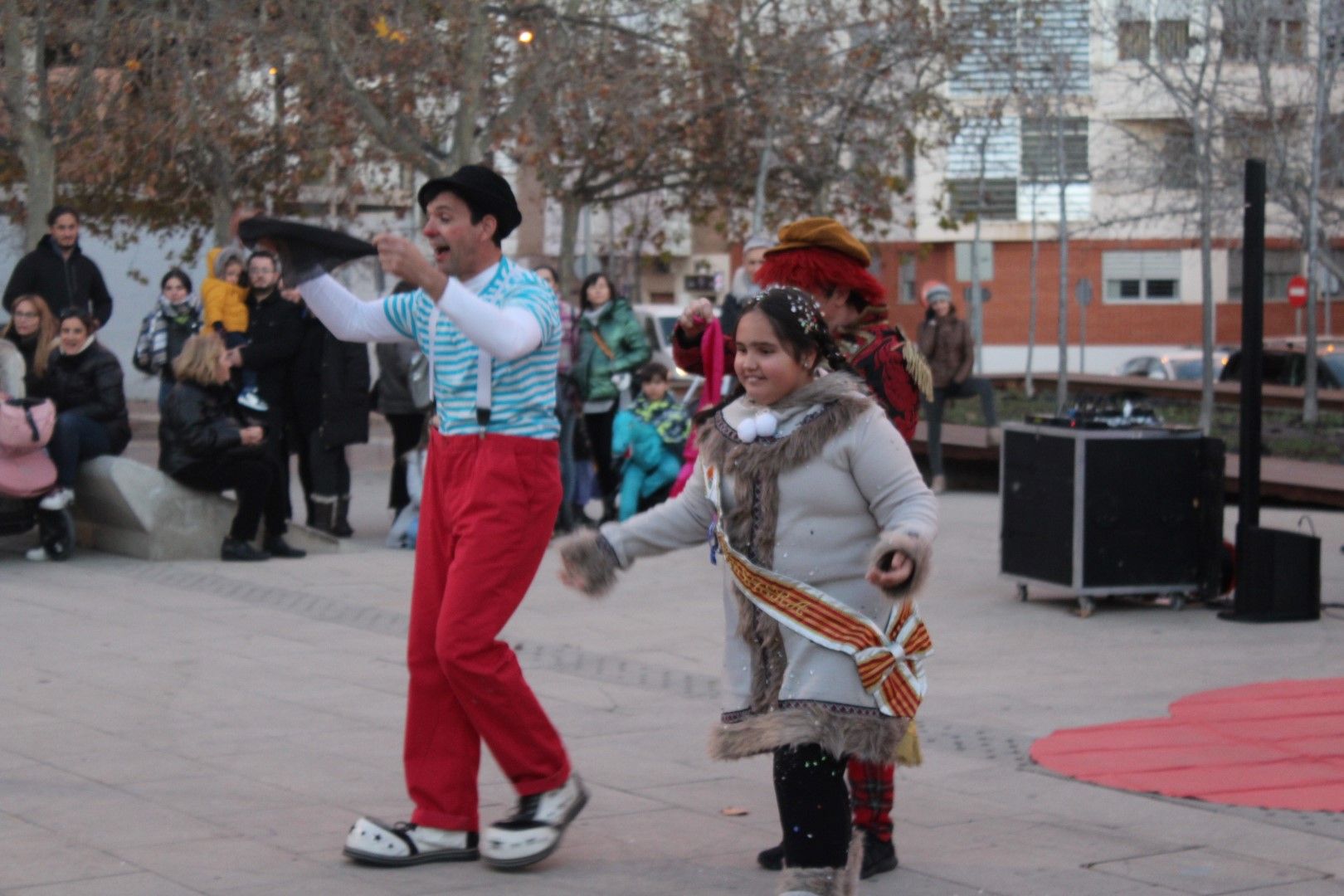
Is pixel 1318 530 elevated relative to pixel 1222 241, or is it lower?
lower

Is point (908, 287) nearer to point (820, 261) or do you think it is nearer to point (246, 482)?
point (246, 482)

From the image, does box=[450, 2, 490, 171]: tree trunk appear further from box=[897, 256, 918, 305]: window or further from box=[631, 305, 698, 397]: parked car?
box=[897, 256, 918, 305]: window

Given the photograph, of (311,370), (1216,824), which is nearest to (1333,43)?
(311,370)

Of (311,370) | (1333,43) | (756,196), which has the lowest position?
(311,370)

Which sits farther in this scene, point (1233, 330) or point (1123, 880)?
point (1233, 330)

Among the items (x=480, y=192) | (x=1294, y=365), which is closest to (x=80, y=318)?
(x=480, y=192)

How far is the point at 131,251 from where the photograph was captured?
31.0 metres

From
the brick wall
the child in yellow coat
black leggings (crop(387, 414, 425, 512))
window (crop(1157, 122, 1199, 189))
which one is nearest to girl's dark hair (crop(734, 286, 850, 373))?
the child in yellow coat

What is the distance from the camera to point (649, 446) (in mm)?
13086

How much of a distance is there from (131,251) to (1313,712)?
26469 mm

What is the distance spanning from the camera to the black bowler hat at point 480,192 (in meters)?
5.21

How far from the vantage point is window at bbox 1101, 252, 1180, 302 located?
48.3 m

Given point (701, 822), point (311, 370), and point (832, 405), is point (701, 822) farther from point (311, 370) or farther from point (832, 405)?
point (311, 370)

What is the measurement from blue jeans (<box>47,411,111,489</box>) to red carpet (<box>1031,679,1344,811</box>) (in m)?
6.71
